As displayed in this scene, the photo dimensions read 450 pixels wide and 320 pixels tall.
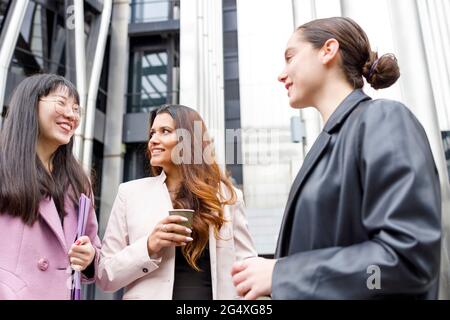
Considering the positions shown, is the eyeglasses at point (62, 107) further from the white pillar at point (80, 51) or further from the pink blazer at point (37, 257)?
the white pillar at point (80, 51)

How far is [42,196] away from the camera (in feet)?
4.52

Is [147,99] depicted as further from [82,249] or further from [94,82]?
[82,249]

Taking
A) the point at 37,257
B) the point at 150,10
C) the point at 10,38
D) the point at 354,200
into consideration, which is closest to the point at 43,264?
the point at 37,257

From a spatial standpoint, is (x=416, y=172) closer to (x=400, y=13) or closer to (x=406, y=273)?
(x=406, y=273)

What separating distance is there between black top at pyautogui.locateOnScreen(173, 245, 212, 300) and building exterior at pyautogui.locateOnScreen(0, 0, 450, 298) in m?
0.28

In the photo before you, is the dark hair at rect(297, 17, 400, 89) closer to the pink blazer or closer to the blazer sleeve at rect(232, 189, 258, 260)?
the blazer sleeve at rect(232, 189, 258, 260)

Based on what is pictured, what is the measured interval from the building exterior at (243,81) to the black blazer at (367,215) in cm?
68

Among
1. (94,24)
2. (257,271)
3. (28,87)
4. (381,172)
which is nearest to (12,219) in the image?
(28,87)

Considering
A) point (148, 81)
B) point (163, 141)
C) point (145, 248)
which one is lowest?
point (145, 248)

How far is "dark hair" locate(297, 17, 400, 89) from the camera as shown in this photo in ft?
3.76

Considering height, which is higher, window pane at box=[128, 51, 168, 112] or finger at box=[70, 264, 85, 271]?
window pane at box=[128, 51, 168, 112]

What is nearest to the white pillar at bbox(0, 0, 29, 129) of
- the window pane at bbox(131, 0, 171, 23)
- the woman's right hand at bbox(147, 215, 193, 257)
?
the window pane at bbox(131, 0, 171, 23)

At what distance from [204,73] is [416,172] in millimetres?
1140

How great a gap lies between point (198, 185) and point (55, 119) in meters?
0.54
